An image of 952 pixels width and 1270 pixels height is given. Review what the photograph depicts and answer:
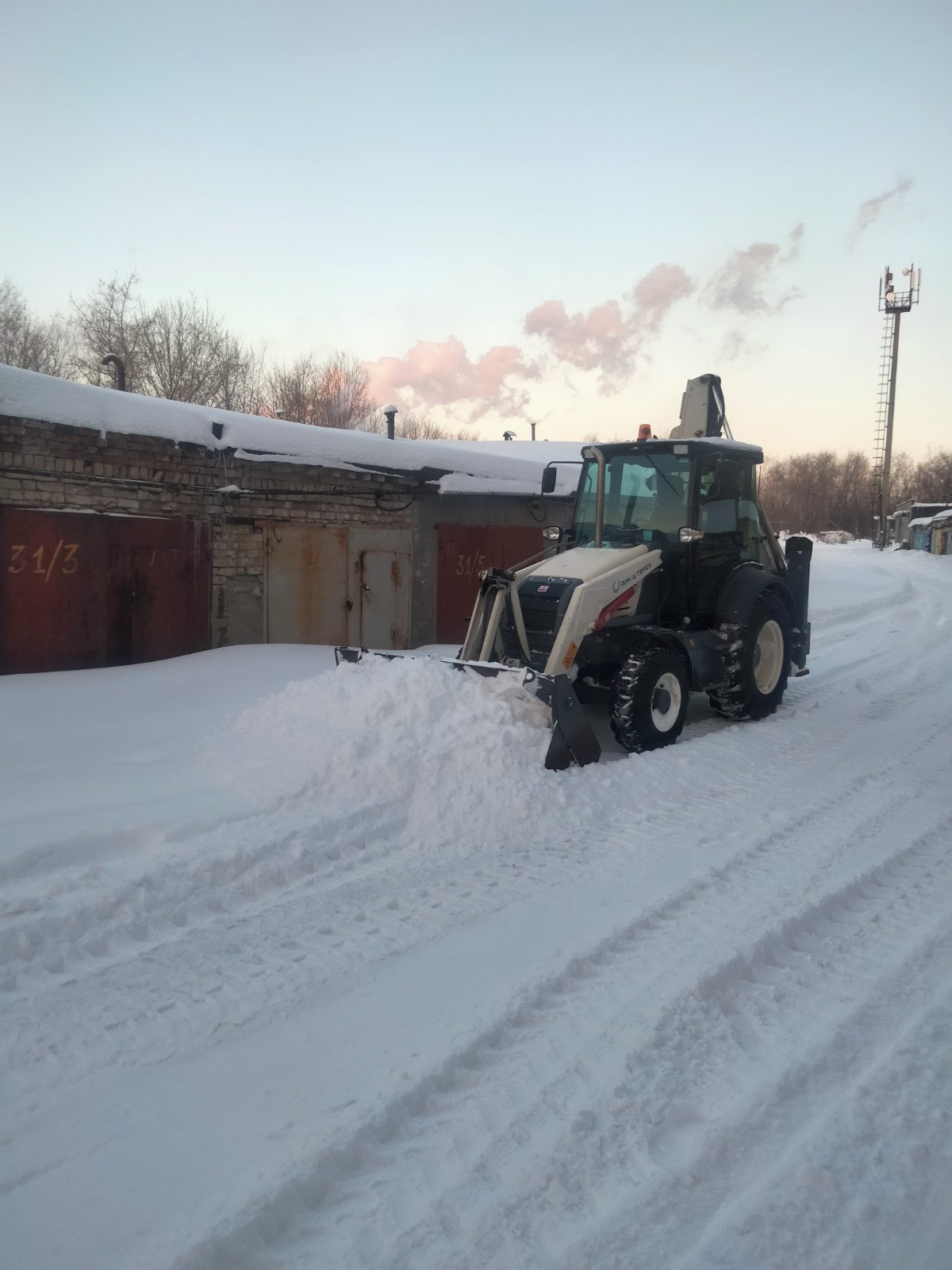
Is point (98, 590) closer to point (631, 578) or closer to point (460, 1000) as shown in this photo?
point (631, 578)

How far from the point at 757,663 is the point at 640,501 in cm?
205

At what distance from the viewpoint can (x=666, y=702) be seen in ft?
24.1

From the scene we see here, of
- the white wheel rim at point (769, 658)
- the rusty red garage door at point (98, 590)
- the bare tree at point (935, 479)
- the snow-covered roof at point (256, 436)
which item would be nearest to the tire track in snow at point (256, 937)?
the white wheel rim at point (769, 658)

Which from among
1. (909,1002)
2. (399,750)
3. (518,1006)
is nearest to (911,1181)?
(909,1002)

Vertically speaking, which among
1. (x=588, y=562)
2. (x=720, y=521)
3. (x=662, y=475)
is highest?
(x=662, y=475)

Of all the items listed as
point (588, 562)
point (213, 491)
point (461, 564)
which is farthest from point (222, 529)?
point (588, 562)

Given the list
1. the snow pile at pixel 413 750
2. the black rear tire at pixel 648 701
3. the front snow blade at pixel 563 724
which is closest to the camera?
the snow pile at pixel 413 750

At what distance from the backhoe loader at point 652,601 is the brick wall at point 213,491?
4259 millimetres

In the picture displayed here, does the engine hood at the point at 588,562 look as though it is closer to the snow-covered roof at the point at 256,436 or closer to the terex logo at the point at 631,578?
the terex logo at the point at 631,578

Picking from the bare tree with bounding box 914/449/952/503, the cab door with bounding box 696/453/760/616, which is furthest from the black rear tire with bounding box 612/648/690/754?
the bare tree with bounding box 914/449/952/503

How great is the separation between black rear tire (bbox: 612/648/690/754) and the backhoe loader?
0.04ft

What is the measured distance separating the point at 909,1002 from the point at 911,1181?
39.8 inches

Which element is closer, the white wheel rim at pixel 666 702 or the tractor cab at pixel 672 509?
the white wheel rim at pixel 666 702

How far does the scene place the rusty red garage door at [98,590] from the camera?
917 centimetres
